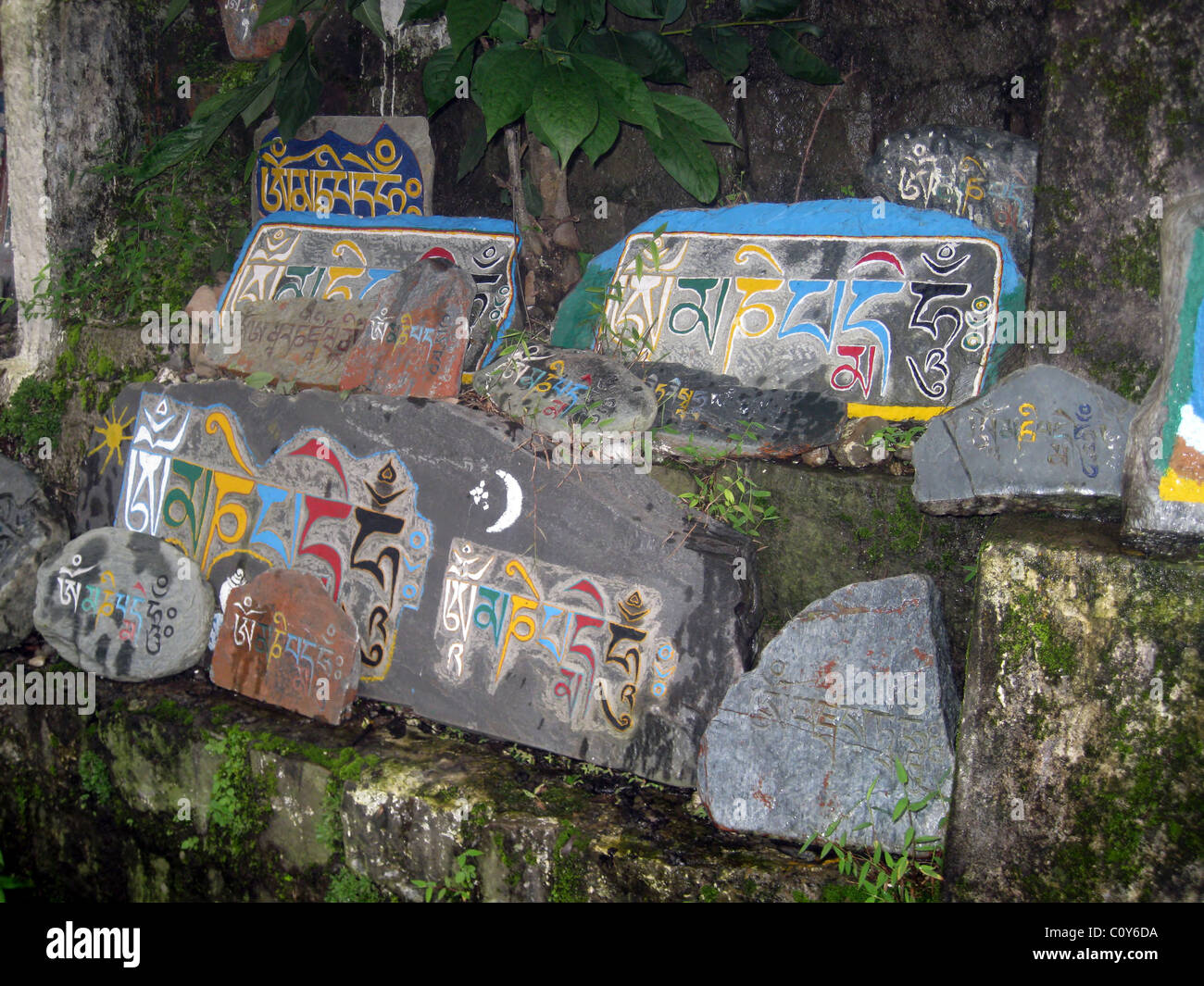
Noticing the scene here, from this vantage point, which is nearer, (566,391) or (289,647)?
(566,391)

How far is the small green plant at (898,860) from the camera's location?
2.48 m

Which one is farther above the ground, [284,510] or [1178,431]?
[1178,431]

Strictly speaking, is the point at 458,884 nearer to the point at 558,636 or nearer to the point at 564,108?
the point at 558,636

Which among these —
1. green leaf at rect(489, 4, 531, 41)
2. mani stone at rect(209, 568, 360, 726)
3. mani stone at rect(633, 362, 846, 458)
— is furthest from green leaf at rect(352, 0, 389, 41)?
mani stone at rect(209, 568, 360, 726)

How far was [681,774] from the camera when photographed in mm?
2953

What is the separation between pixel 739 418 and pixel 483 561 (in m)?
1.00

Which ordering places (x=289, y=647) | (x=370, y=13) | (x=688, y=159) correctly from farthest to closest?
1. (x=370, y=13)
2. (x=289, y=647)
3. (x=688, y=159)

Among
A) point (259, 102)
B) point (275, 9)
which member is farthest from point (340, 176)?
point (275, 9)

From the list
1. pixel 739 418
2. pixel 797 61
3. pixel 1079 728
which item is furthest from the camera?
pixel 797 61

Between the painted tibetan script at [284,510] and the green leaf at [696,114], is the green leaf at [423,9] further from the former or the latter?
the painted tibetan script at [284,510]

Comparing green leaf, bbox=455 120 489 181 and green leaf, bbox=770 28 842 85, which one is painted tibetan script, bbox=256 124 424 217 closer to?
green leaf, bbox=455 120 489 181

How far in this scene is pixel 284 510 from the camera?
12.2ft
